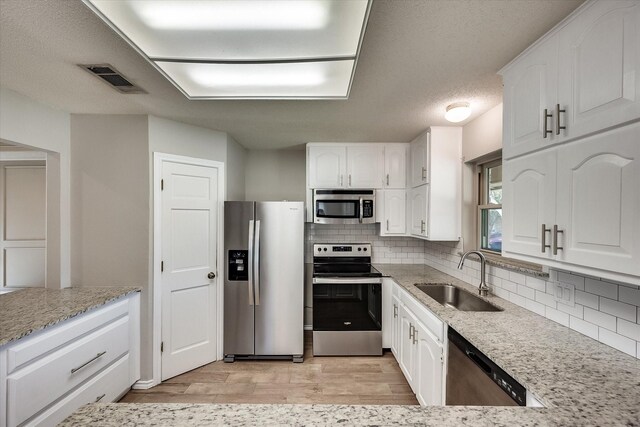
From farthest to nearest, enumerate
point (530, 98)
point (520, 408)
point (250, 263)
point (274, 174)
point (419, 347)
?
point (274, 174) → point (250, 263) → point (419, 347) → point (530, 98) → point (520, 408)

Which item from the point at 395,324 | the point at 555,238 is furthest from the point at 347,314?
the point at 555,238

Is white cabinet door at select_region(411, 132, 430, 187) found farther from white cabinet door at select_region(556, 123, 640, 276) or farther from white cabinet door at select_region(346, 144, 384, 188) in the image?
white cabinet door at select_region(556, 123, 640, 276)

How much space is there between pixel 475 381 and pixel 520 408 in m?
0.64

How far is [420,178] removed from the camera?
289cm

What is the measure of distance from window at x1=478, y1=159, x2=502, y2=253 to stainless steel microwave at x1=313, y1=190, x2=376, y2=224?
1095mm

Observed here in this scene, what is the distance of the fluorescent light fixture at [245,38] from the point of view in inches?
39.4

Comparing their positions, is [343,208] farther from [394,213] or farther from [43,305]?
[43,305]

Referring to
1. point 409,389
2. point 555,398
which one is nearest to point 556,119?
point 555,398

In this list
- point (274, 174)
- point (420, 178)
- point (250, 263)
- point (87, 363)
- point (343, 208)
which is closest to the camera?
point (87, 363)

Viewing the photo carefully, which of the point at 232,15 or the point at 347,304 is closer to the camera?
the point at 232,15

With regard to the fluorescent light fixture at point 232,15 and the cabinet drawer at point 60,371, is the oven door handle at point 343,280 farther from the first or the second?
the fluorescent light fixture at point 232,15

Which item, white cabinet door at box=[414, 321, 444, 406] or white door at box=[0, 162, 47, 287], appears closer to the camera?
white cabinet door at box=[414, 321, 444, 406]

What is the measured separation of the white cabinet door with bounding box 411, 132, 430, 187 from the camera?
9.06ft

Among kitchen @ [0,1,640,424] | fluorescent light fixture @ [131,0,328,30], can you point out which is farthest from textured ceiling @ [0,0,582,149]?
fluorescent light fixture @ [131,0,328,30]
